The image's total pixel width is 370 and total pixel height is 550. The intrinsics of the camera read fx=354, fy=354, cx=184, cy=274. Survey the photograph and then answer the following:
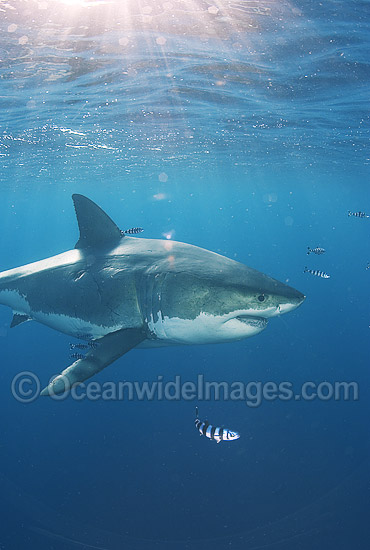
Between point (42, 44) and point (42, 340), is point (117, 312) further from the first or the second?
point (42, 340)

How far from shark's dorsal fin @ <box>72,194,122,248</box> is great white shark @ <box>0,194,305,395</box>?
17 millimetres

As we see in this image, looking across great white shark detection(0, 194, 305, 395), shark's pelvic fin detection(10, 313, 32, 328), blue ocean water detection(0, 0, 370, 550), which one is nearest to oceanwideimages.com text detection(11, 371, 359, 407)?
blue ocean water detection(0, 0, 370, 550)

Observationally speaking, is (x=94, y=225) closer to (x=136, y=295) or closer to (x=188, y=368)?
(x=136, y=295)

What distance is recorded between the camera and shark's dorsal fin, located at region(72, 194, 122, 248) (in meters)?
6.18

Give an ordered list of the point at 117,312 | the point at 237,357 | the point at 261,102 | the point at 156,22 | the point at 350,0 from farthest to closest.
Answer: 1. the point at 261,102
2. the point at 237,357
3. the point at 156,22
4. the point at 350,0
5. the point at 117,312

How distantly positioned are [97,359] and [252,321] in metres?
1.92

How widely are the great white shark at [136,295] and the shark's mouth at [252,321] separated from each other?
0.04 ft

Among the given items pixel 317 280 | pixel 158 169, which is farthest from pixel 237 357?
pixel 158 169

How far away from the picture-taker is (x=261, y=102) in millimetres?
14875

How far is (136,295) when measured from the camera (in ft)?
16.2

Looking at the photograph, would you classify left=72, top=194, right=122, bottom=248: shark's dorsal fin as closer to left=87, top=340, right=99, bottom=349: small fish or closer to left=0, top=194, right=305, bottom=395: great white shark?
left=0, top=194, right=305, bottom=395: great white shark

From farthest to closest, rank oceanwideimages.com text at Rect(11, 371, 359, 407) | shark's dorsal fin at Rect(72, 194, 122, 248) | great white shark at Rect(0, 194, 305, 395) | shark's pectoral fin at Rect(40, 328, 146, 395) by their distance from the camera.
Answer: oceanwideimages.com text at Rect(11, 371, 359, 407), shark's dorsal fin at Rect(72, 194, 122, 248), great white shark at Rect(0, 194, 305, 395), shark's pectoral fin at Rect(40, 328, 146, 395)

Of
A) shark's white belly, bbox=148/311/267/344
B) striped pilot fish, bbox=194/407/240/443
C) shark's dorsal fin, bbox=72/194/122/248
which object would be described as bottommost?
striped pilot fish, bbox=194/407/240/443

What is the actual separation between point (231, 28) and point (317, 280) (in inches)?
764
